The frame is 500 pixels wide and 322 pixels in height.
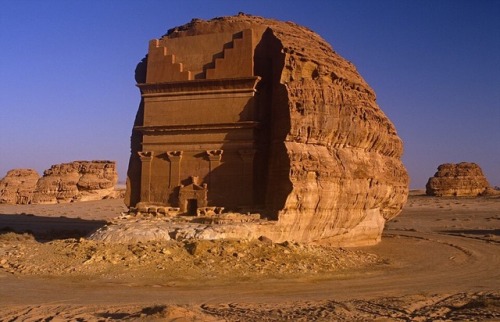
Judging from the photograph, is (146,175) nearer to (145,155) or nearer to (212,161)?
(145,155)

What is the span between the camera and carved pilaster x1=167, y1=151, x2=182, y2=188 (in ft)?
58.7

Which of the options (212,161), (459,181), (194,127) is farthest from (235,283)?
(459,181)

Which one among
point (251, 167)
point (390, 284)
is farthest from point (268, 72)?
point (390, 284)

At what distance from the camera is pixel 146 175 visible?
60.3 feet

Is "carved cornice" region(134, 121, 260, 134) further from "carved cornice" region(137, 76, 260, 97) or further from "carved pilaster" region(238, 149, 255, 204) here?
"carved cornice" region(137, 76, 260, 97)

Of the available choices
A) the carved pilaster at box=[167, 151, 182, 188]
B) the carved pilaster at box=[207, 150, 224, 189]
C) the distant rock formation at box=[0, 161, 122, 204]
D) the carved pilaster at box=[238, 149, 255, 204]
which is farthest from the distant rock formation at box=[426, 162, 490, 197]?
the carved pilaster at box=[167, 151, 182, 188]

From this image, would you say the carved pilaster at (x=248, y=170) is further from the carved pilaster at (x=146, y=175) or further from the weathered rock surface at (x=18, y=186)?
the weathered rock surface at (x=18, y=186)

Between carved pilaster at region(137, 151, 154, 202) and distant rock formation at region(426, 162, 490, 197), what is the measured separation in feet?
173

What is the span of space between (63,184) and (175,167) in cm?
3746

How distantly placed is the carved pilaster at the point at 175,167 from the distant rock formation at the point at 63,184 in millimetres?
36635

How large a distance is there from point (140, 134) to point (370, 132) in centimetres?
938

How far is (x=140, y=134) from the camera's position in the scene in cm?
1948

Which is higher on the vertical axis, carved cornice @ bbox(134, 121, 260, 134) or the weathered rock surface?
carved cornice @ bbox(134, 121, 260, 134)

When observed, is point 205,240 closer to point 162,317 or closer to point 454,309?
point 162,317
